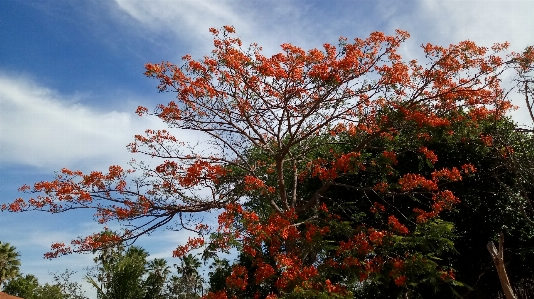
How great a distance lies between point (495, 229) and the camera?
12.3 metres

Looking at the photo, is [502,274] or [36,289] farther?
[36,289]

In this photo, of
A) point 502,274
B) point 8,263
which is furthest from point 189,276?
point 502,274

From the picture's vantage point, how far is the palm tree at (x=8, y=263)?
30069 mm

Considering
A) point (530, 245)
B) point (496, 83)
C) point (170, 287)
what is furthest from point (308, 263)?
point (170, 287)

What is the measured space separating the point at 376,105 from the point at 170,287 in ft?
80.6

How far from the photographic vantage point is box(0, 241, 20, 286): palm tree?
98.7ft

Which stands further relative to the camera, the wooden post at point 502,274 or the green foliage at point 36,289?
the green foliage at point 36,289

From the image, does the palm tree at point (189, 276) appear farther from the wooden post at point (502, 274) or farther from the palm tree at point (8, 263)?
the wooden post at point (502, 274)

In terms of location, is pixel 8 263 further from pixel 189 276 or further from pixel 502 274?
pixel 502 274

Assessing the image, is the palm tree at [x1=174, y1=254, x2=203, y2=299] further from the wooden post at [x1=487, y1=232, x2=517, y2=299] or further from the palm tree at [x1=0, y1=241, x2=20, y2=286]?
the wooden post at [x1=487, y1=232, x2=517, y2=299]

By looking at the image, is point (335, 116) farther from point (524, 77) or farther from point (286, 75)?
point (524, 77)

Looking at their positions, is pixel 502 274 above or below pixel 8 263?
below

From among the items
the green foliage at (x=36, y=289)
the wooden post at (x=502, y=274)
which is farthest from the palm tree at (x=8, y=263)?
the wooden post at (x=502, y=274)

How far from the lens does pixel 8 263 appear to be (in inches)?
1211
